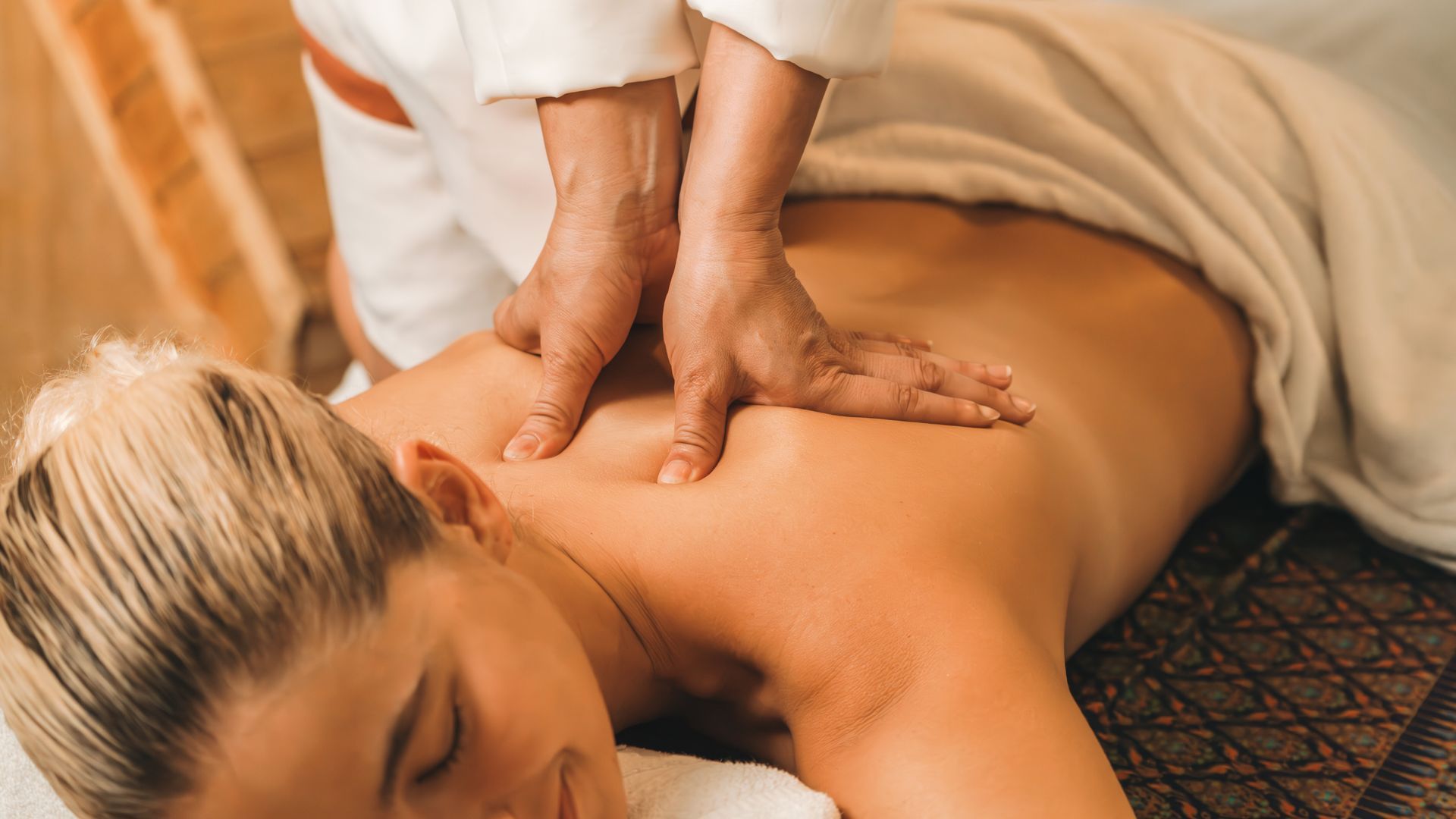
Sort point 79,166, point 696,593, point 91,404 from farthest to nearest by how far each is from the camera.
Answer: point 79,166 → point 696,593 → point 91,404

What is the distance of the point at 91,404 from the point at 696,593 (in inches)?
18.0

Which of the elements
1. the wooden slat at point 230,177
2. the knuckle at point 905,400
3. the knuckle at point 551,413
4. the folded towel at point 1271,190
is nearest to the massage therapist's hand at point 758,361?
the knuckle at point 905,400

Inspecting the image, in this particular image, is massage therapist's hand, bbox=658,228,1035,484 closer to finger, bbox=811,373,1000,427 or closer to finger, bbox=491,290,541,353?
finger, bbox=811,373,1000,427

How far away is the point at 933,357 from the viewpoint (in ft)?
3.51

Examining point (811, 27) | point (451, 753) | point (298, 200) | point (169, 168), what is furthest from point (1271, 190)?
point (169, 168)

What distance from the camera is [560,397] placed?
106 cm

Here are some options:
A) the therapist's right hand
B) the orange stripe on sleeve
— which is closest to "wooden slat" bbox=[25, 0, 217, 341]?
the orange stripe on sleeve

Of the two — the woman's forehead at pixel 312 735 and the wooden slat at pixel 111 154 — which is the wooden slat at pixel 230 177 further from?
the woman's forehead at pixel 312 735

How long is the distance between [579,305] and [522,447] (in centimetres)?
14

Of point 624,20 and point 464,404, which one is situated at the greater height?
point 624,20

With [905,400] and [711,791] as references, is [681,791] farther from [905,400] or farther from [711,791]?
[905,400]

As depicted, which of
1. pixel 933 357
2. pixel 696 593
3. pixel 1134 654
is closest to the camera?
pixel 696 593

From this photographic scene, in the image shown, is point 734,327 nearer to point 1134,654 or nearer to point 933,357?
point 933,357

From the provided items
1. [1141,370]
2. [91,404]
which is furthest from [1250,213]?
[91,404]
